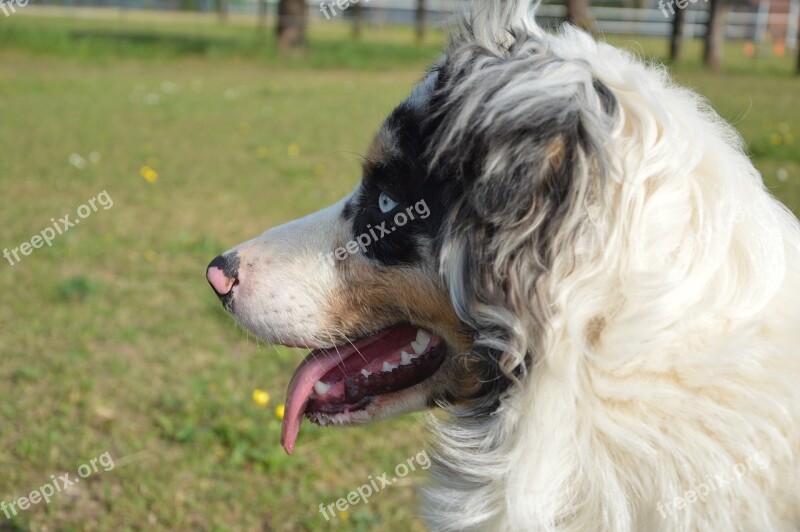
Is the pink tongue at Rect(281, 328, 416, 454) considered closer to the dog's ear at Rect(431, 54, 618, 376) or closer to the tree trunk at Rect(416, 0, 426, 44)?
the dog's ear at Rect(431, 54, 618, 376)

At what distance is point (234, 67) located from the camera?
66.1 ft

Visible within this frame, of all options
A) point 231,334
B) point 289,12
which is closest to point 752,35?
point 289,12

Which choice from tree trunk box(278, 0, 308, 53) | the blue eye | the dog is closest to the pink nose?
the blue eye

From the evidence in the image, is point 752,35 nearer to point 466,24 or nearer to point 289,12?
point 289,12

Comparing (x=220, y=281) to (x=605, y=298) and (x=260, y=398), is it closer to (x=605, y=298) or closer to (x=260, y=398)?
(x=605, y=298)

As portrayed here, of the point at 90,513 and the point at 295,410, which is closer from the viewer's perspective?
the point at 295,410

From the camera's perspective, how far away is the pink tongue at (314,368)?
8.30 ft

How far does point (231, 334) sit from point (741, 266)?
3.78 meters

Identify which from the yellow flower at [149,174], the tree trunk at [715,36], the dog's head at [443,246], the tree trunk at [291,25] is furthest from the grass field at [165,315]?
the tree trunk at [715,36]

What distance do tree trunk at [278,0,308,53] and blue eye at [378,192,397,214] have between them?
66.9ft

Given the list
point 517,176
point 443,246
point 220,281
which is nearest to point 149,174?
point 220,281

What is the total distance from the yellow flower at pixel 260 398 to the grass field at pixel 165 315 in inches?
2.0

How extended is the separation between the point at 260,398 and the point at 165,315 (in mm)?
1498

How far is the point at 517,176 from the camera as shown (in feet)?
6.09
